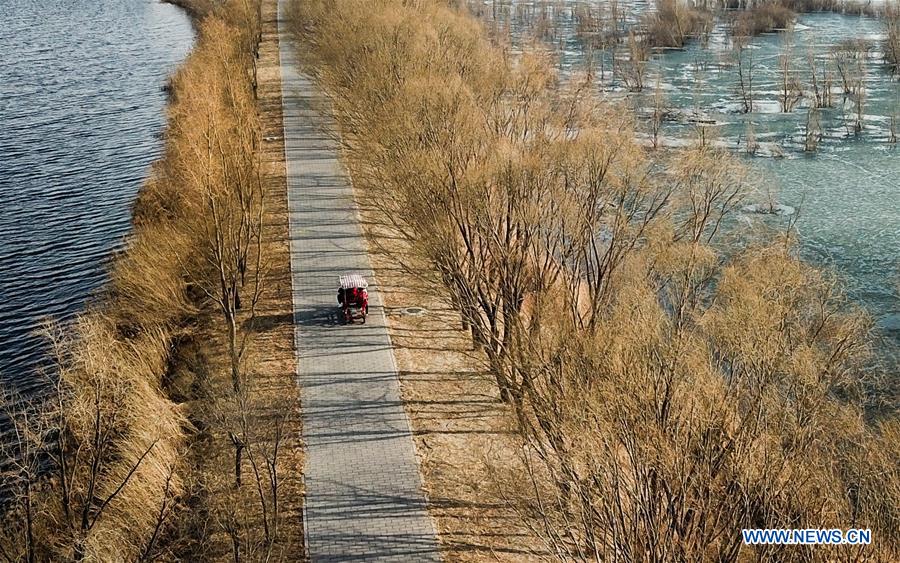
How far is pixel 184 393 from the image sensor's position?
18.3 meters

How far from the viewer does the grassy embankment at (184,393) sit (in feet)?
41.7

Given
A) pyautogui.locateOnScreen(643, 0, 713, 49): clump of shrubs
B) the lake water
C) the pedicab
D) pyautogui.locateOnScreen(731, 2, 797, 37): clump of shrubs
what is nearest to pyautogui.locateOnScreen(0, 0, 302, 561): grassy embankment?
the pedicab

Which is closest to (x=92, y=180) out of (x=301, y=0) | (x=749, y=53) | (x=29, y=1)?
(x=301, y=0)

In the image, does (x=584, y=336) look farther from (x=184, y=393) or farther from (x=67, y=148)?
(x=67, y=148)

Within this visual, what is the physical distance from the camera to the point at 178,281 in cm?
2142

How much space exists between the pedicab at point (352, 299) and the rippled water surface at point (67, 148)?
7.49 m

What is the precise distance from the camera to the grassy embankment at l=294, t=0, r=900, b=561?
10.1m

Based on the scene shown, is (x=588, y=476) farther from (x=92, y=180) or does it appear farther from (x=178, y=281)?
(x=92, y=180)

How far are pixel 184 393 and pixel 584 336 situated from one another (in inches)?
365

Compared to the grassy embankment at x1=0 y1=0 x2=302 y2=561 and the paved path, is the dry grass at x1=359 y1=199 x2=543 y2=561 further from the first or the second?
the grassy embankment at x1=0 y1=0 x2=302 y2=561

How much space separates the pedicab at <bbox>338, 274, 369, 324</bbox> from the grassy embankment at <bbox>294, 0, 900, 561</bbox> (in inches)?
36.8

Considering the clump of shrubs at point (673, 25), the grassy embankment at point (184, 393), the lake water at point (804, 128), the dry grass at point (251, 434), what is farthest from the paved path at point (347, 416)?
the clump of shrubs at point (673, 25)

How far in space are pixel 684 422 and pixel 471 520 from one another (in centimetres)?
497

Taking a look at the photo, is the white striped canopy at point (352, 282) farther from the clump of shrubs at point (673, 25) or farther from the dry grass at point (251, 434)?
the clump of shrubs at point (673, 25)
